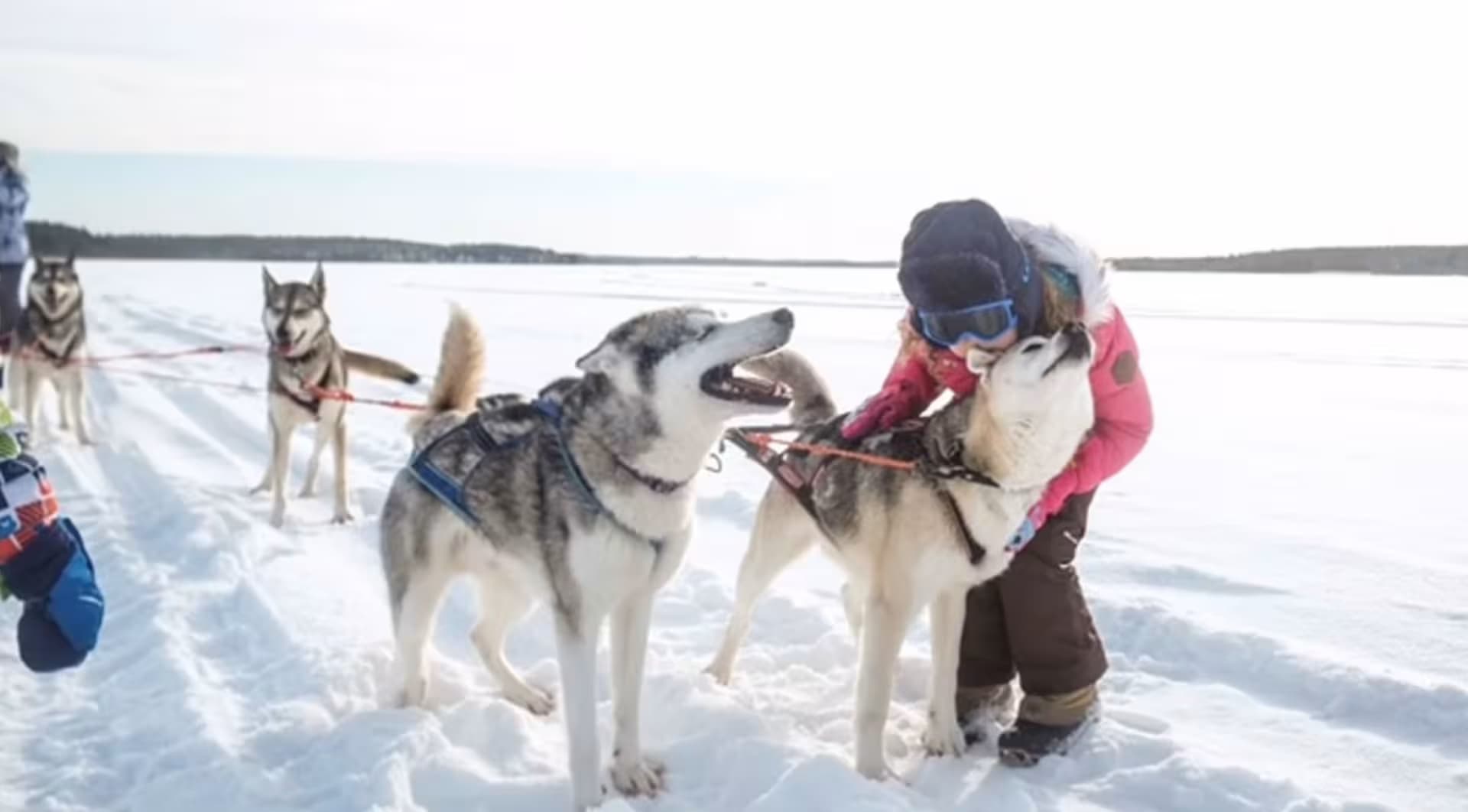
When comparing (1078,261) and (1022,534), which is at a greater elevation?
(1078,261)

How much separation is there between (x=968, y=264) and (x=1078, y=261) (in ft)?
1.30

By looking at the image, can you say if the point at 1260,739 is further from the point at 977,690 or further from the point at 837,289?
the point at 837,289

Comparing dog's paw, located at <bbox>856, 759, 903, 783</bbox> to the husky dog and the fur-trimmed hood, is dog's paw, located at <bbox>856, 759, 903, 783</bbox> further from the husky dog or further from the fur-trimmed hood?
the fur-trimmed hood

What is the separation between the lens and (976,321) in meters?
2.96

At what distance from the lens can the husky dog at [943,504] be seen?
9.64 feet

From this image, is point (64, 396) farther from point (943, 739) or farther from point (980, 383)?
point (980, 383)

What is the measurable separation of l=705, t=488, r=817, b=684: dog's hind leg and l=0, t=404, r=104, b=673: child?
6.98 ft

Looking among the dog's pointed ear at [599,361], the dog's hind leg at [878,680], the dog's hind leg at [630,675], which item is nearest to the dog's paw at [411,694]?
the dog's hind leg at [630,675]

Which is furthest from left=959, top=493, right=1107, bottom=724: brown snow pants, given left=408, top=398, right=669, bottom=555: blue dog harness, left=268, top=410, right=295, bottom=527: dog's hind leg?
left=268, top=410, right=295, bottom=527: dog's hind leg

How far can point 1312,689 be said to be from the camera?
3.62 m

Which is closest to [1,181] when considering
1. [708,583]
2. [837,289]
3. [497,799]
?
[708,583]

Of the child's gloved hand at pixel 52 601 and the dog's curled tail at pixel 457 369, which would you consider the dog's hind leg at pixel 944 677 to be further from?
the child's gloved hand at pixel 52 601

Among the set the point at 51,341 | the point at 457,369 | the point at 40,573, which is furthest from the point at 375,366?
the point at 40,573

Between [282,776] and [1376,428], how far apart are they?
8370 mm
